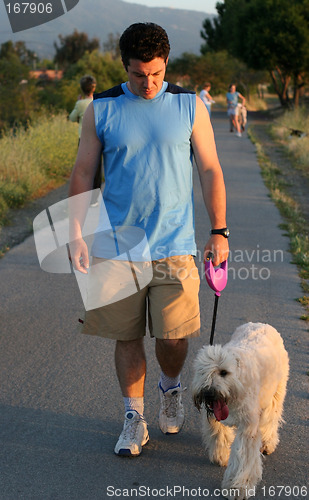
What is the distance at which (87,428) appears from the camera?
4.16m

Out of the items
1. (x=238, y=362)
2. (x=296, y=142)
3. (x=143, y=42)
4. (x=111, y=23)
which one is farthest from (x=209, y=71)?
(x=111, y=23)

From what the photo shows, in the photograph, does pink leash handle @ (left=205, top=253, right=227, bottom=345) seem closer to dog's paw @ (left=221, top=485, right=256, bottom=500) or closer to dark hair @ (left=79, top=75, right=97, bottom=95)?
dog's paw @ (left=221, top=485, right=256, bottom=500)

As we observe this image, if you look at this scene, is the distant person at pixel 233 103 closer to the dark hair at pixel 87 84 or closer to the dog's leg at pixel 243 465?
the dark hair at pixel 87 84

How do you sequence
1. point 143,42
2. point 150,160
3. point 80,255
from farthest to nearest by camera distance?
point 80,255, point 150,160, point 143,42

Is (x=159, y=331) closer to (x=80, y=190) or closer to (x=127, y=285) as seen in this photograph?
(x=127, y=285)

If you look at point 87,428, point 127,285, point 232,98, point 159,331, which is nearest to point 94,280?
point 127,285

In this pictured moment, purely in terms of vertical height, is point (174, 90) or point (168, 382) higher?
point (174, 90)

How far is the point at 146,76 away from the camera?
350 cm

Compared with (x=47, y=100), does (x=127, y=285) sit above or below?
above

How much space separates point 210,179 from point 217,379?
1.21 m

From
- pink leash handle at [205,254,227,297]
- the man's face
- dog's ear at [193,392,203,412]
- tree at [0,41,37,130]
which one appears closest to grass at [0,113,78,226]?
pink leash handle at [205,254,227,297]

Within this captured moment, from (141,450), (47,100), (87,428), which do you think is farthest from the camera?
(47,100)

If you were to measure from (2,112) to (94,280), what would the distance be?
34.0 metres

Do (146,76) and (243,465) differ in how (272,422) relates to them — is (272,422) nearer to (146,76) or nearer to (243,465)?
(243,465)
